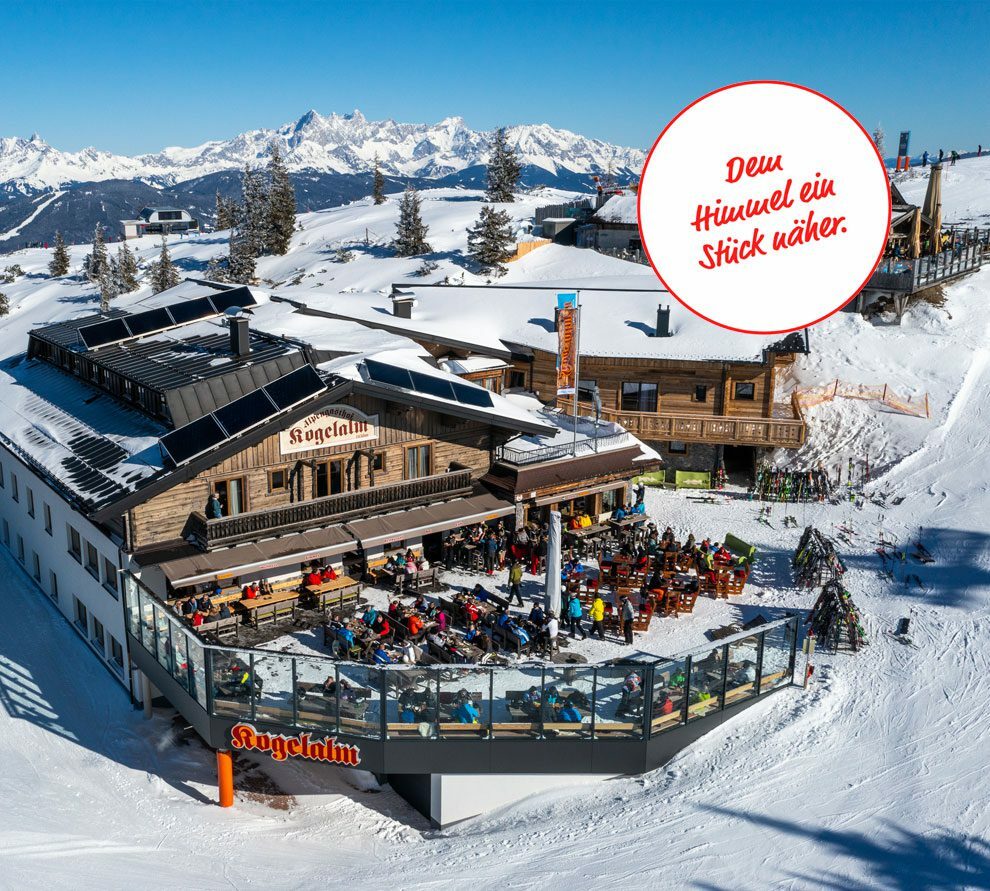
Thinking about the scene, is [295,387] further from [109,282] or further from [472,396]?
[109,282]

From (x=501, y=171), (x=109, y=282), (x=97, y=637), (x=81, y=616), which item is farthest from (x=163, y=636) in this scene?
(x=501, y=171)

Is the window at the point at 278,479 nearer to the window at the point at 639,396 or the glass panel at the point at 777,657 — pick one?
the glass panel at the point at 777,657

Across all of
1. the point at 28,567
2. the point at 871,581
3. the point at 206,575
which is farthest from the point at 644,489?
the point at 28,567

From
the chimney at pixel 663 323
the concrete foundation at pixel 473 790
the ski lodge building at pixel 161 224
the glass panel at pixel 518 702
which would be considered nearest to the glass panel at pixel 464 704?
the glass panel at pixel 518 702

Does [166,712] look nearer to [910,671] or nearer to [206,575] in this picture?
[206,575]

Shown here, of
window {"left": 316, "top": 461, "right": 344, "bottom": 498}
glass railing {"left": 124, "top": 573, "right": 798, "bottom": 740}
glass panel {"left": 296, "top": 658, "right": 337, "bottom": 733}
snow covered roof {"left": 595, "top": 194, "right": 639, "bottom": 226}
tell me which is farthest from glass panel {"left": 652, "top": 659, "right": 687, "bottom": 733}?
snow covered roof {"left": 595, "top": 194, "right": 639, "bottom": 226}

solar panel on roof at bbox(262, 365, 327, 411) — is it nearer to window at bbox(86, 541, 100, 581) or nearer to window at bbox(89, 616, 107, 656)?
window at bbox(86, 541, 100, 581)
